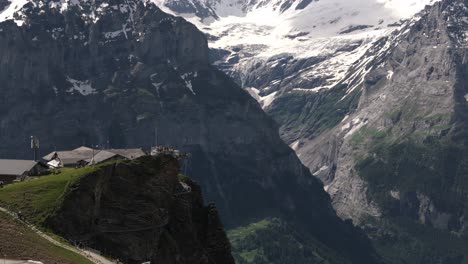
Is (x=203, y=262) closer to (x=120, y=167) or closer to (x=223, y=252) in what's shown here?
(x=223, y=252)

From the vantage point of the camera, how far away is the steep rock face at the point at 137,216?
108000 millimetres

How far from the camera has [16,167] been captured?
164000mm

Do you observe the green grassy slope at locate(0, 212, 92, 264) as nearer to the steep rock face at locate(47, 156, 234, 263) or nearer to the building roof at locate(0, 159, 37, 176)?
the steep rock face at locate(47, 156, 234, 263)

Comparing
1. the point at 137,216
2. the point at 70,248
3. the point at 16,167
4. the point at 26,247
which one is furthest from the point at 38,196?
the point at 16,167

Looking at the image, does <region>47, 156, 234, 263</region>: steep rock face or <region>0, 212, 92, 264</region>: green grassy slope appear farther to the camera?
<region>47, 156, 234, 263</region>: steep rock face

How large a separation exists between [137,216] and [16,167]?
53.2 meters

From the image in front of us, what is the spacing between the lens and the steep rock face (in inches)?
4252

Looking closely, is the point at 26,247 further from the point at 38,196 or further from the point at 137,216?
the point at 137,216

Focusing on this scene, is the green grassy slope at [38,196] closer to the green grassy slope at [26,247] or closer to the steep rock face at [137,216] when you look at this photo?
the steep rock face at [137,216]

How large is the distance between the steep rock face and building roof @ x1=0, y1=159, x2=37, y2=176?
3289 centimetres

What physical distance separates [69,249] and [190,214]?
45476 millimetres

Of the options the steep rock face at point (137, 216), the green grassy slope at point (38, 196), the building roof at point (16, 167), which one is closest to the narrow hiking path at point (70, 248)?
the green grassy slope at point (38, 196)

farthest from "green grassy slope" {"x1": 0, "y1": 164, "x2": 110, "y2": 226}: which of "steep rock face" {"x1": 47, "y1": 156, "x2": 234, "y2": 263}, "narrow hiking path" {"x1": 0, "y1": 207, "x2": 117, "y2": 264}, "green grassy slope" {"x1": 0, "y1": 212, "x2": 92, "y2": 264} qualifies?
"green grassy slope" {"x1": 0, "y1": 212, "x2": 92, "y2": 264}

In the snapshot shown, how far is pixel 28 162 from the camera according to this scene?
168125 millimetres
